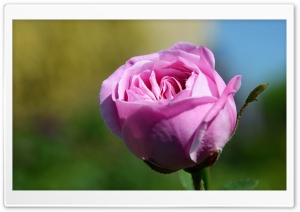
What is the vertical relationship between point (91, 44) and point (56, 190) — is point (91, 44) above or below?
above

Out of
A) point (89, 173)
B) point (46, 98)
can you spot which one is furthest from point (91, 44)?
point (89, 173)

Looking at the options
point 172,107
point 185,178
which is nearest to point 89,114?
point 185,178

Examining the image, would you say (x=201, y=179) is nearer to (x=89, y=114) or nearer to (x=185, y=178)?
(x=185, y=178)

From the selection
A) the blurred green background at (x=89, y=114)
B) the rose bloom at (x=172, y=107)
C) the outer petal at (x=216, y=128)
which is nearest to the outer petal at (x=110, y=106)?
the rose bloom at (x=172, y=107)

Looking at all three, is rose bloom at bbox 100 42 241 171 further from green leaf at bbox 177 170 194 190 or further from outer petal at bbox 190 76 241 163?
green leaf at bbox 177 170 194 190

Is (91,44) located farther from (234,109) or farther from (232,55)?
(234,109)
